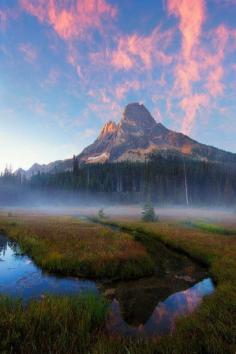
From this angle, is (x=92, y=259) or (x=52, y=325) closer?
(x=52, y=325)

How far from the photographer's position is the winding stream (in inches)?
376

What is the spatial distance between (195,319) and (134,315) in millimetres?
2806

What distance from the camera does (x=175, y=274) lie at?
16453mm

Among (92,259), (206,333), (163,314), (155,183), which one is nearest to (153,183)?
(155,183)

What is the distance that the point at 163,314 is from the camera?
1039cm

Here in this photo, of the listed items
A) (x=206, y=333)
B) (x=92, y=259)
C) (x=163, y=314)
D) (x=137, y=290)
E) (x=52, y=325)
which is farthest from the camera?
(x=92, y=259)

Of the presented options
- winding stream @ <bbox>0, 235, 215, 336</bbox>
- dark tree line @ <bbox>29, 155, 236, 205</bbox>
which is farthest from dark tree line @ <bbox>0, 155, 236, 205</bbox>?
winding stream @ <bbox>0, 235, 215, 336</bbox>

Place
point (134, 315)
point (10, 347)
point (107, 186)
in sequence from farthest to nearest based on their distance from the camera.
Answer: point (107, 186) < point (134, 315) < point (10, 347)

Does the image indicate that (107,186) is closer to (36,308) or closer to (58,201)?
(58,201)

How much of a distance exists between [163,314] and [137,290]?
10.2 feet

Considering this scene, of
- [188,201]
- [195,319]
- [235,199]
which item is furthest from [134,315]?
[188,201]

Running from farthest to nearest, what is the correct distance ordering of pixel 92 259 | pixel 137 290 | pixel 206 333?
pixel 92 259 < pixel 137 290 < pixel 206 333

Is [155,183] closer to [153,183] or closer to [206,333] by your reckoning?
[153,183]

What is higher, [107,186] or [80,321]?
[107,186]
